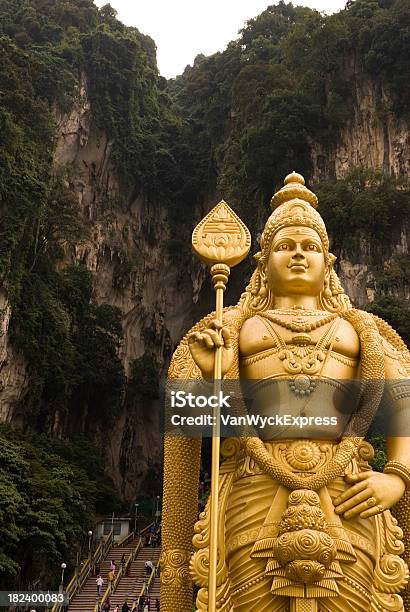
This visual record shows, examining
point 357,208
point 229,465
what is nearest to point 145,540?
point 357,208

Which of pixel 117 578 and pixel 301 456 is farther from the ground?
pixel 301 456

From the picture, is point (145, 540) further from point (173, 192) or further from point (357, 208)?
point (173, 192)

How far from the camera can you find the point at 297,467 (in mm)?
3963

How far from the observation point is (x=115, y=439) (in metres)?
26.6

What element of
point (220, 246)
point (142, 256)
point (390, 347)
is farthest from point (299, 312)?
point (142, 256)

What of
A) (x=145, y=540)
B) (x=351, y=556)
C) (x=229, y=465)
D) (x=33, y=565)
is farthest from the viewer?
(x=145, y=540)

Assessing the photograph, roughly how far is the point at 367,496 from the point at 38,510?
13.9m

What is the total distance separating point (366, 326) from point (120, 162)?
85.7ft

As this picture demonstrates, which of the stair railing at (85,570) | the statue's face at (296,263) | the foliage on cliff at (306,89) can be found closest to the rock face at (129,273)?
the foliage on cliff at (306,89)

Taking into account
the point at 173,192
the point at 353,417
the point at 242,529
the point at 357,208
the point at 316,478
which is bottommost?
the point at 242,529

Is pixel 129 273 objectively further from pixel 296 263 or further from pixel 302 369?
pixel 302 369

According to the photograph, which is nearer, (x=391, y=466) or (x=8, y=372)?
(x=391, y=466)

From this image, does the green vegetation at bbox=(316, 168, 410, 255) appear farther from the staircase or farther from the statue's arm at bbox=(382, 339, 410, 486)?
the statue's arm at bbox=(382, 339, 410, 486)

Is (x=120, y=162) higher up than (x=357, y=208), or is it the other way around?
(x=120, y=162)
